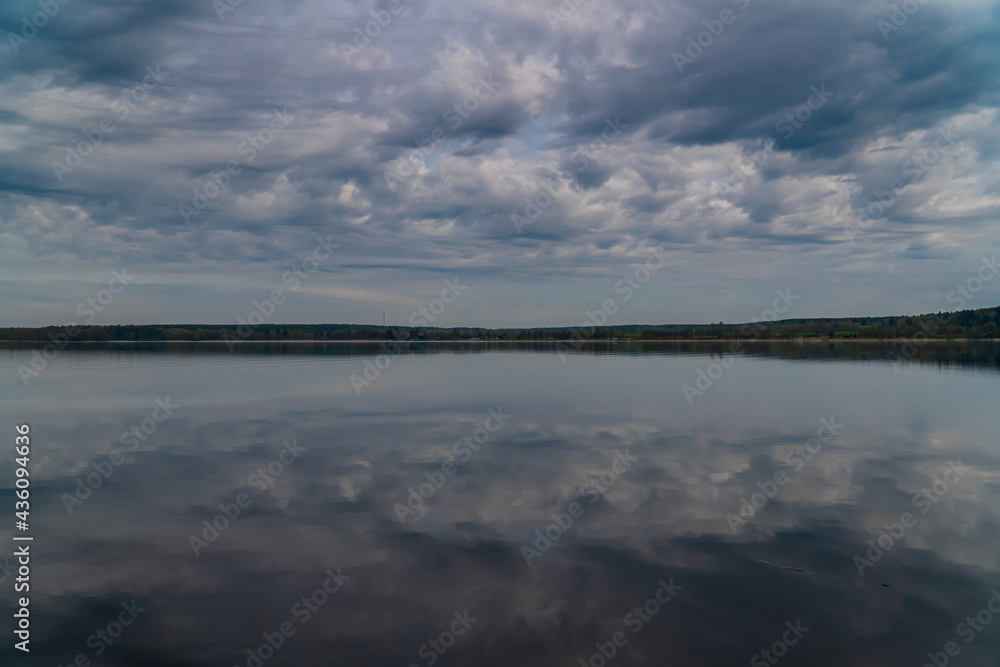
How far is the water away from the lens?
7.93 meters

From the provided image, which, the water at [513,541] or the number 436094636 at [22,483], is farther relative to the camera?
the number 436094636 at [22,483]

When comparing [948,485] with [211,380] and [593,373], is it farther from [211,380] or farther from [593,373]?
[211,380]

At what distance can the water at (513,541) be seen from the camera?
7.93 m

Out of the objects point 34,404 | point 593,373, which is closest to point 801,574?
point 34,404

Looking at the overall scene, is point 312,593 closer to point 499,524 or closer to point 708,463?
point 499,524

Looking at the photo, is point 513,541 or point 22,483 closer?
point 513,541

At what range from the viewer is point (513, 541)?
11258mm

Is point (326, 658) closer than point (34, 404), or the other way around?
point (326, 658)

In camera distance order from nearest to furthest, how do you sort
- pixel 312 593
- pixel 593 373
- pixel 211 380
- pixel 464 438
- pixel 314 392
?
pixel 312 593 → pixel 464 438 → pixel 314 392 → pixel 211 380 → pixel 593 373

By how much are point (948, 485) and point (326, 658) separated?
47.8ft

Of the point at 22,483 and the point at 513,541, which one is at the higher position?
the point at 22,483

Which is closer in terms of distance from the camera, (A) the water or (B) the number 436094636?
(A) the water

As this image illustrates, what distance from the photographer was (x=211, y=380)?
140ft

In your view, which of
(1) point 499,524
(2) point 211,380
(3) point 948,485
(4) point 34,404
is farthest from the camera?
(2) point 211,380
